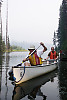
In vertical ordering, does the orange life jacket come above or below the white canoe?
above

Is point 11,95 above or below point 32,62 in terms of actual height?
below

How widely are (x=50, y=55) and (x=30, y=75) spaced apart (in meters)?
5.96

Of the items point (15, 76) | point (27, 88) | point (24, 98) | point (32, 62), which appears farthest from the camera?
point (32, 62)

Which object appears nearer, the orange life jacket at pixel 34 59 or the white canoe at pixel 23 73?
the white canoe at pixel 23 73

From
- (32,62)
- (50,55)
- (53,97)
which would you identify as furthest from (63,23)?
(53,97)

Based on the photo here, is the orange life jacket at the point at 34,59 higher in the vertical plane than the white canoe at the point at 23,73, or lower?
higher

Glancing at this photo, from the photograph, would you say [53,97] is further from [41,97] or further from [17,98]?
[17,98]

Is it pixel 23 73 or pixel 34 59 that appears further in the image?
pixel 34 59

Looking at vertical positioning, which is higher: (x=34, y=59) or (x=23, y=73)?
(x=34, y=59)

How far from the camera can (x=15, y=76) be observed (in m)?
7.87

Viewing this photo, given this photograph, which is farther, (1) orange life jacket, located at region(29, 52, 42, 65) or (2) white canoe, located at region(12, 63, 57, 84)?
(1) orange life jacket, located at region(29, 52, 42, 65)

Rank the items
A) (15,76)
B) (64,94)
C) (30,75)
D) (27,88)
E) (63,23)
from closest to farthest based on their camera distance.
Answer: (64,94) < (27,88) < (15,76) < (30,75) < (63,23)

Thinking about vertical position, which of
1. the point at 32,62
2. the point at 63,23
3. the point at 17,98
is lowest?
the point at 17,98

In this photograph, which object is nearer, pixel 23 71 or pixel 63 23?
pixel 23 71
